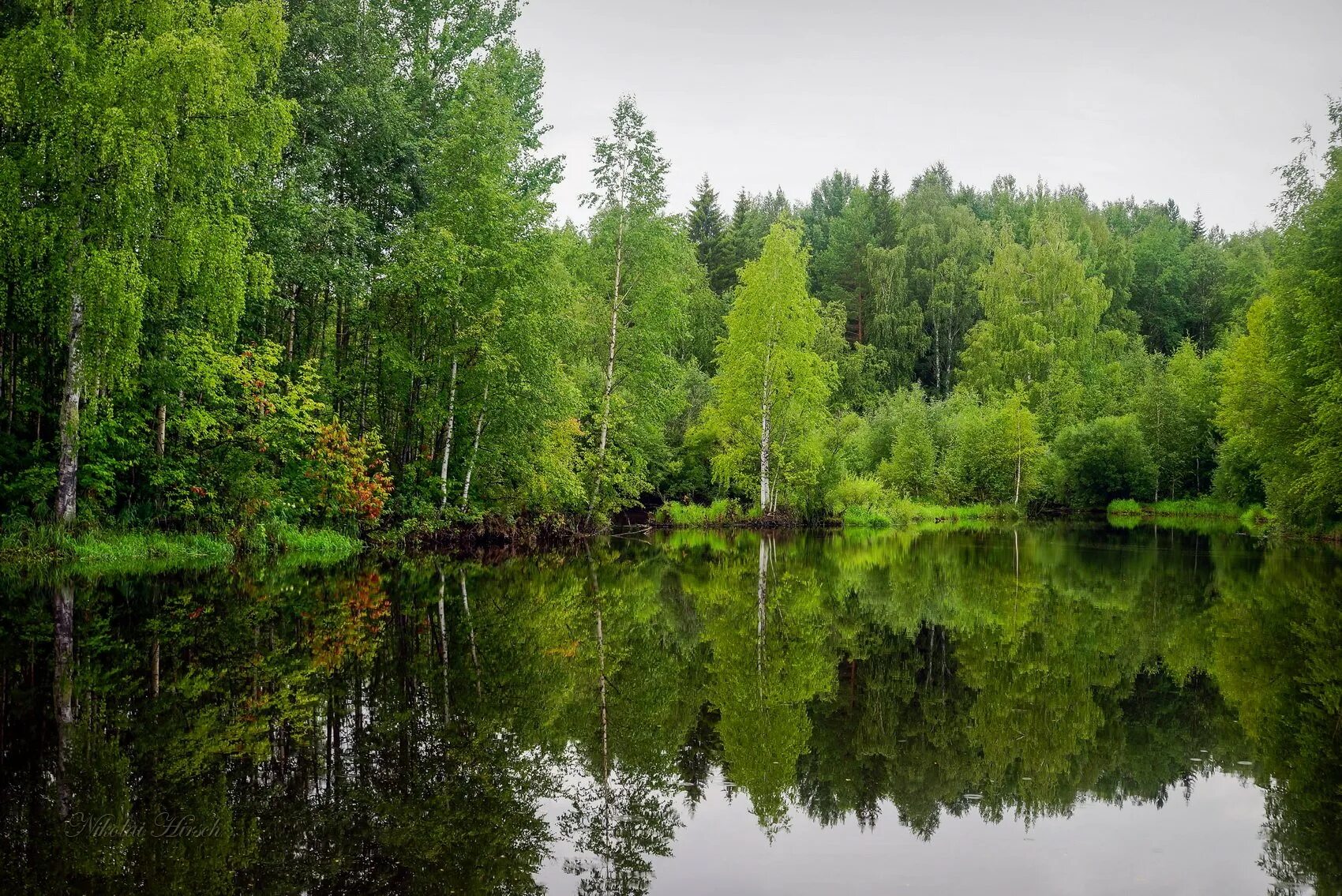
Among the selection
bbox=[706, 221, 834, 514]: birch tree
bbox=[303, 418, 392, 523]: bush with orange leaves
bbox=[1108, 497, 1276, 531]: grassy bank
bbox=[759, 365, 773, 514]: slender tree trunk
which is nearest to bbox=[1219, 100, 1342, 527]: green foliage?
bbox=[1108, 497, 1276, 531]: grassy bank

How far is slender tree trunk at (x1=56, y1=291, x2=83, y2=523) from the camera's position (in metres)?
15.9

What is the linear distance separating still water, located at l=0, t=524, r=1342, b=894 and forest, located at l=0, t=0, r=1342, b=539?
588 cm

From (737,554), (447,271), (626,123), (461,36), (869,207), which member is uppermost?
(869,207)

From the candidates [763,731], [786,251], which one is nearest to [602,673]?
[763,731]

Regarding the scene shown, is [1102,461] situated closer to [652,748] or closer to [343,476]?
[343,476]

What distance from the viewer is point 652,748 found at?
667 cm

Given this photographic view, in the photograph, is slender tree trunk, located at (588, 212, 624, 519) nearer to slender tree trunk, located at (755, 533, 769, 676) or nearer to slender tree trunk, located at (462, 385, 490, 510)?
slender tree trunk, located at (462, 385, 490, 510)

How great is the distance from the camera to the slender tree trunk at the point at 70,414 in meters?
15.9

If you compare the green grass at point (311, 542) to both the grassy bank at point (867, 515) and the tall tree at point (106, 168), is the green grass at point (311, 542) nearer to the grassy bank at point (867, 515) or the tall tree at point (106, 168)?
the tall tree at point (106, 168)

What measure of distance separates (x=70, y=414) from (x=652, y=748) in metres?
14.5

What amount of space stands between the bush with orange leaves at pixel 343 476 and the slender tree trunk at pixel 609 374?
26.0ft

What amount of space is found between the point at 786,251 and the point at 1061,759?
30964 millimetres

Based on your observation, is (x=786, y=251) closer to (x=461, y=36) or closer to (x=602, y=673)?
(x=461, y=36)

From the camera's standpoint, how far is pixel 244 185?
63.5 feet
